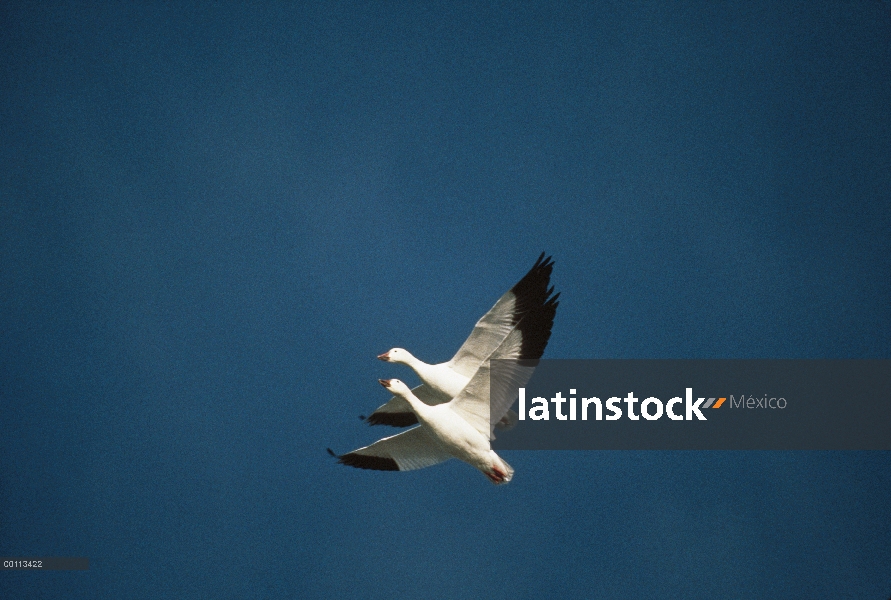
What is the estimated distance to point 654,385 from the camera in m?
14.8

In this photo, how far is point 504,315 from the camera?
11.7 m

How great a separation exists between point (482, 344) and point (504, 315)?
0.56m

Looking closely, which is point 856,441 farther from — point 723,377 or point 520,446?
point 520,446

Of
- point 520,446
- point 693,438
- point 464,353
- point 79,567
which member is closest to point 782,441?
point 693,438

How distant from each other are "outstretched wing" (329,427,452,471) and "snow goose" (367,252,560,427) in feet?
2.10

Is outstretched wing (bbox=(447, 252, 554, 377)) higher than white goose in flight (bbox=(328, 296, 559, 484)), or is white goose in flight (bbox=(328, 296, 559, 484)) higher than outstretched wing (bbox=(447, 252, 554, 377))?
outstretched wing (bbox=(447, 252, 554, 377))

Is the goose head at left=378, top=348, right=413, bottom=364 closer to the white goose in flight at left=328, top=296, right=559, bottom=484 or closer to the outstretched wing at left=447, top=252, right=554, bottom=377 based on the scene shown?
the outstretched wing at left=447, top=252, right=554, bottom=377

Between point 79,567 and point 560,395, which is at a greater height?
A: point 560,395

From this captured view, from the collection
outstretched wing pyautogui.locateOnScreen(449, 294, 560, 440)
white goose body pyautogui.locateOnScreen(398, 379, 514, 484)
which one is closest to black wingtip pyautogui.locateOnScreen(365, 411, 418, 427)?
white goose body pyautogui.locateOnScreen(398, 379, 514, 484)

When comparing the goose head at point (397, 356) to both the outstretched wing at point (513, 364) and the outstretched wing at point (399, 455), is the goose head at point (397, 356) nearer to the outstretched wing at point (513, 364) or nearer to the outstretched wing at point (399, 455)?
the outstretched wing at point (399, 455)

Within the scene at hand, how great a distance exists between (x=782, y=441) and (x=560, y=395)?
188 inches

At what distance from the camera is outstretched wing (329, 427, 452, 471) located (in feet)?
39.9

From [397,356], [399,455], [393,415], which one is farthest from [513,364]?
[393,415]

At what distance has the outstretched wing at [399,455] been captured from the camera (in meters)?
12.1
